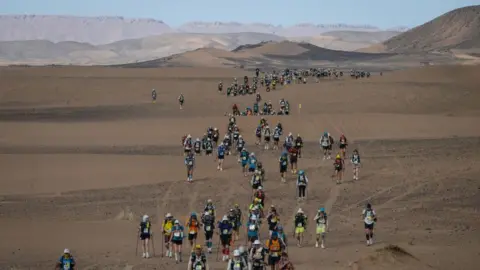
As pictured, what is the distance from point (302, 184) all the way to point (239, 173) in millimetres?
5336

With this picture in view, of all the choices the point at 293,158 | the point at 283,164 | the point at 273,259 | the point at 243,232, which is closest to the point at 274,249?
the point at 273,259

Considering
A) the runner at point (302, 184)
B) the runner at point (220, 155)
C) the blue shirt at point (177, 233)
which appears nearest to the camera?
the blue shirt at point (177, 233)

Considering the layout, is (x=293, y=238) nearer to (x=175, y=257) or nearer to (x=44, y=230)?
(x=175, y=257)

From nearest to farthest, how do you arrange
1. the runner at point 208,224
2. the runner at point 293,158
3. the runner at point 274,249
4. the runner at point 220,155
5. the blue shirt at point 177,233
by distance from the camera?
the runner at point 274,249
the blue shirt at point 177,233
the runner at point 208,224
the runner at point 293,158
the runner at point 220,155

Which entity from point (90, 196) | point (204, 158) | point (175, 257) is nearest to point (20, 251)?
point (175, 257)

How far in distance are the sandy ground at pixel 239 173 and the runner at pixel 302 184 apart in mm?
483

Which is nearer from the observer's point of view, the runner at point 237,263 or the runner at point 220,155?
the runner at point 237,263

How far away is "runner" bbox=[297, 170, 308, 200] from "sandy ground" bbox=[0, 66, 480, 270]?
483 mm

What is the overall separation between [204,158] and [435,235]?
14.0 m

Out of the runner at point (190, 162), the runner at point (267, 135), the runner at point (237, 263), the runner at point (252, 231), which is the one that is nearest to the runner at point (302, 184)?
the runner at point (190, 162)

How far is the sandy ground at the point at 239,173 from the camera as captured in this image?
1842 cm

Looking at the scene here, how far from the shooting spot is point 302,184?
23.5m

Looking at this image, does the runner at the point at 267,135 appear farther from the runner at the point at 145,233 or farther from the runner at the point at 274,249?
the runner at the point at 274,249

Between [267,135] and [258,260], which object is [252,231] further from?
[267,135]
